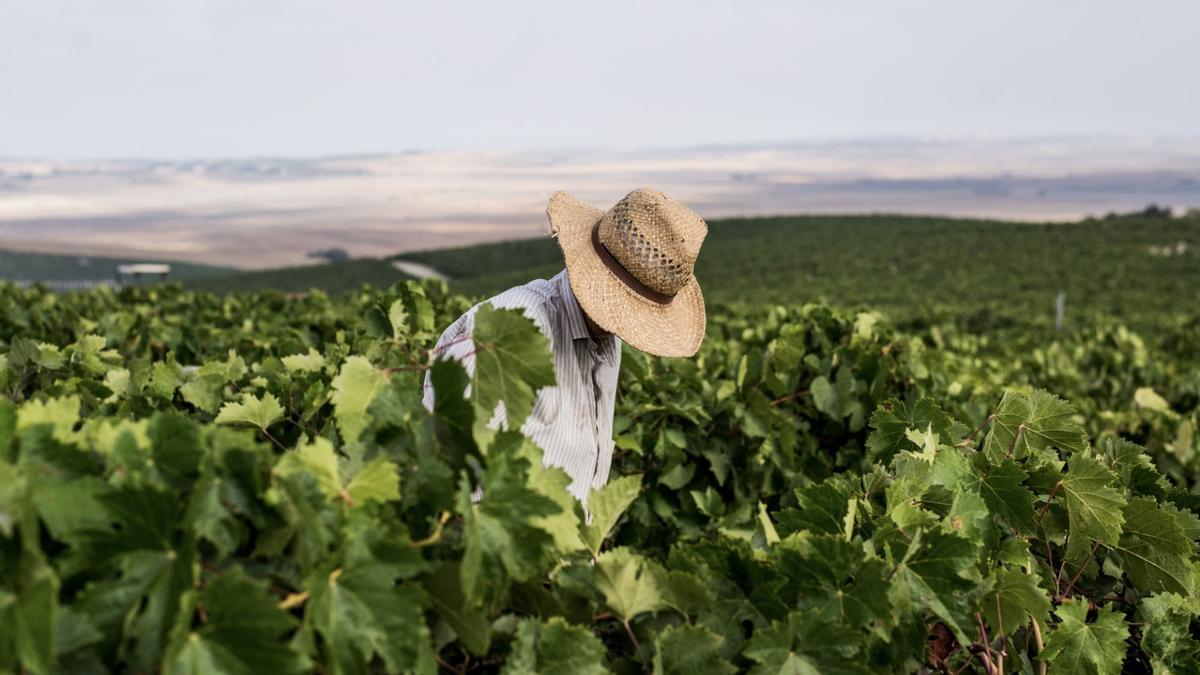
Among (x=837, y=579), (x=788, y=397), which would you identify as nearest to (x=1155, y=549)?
(x=837, y=579)

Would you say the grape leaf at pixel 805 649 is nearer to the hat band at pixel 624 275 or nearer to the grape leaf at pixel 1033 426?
the grape leaf at pixel 1033 426

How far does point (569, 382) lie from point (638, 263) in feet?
1.42

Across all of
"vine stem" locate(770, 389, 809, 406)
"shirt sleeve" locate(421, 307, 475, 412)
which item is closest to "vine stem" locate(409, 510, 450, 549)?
"shirt sleeve" locate(421, 307, 475, 412)

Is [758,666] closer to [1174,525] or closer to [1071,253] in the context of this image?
[1174,525]

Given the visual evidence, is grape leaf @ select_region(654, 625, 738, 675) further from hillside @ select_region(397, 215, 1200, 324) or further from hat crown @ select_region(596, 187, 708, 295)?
hillside @ select_region(397, 215, 1200, 324)

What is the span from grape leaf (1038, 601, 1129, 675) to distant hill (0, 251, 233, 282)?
88.3 m

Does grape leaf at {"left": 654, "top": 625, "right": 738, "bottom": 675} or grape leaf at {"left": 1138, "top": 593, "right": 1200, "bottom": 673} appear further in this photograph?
grape leaf at {"left": 1138, "top": 593, "right": 1200, "bottom": 673}

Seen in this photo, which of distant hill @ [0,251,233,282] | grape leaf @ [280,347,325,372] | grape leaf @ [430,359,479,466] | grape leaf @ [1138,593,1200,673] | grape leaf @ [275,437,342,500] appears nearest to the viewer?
grape leaf @ [275,437,342,500]

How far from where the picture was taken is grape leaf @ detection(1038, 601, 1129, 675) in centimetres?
172

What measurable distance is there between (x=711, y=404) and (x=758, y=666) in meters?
3.10

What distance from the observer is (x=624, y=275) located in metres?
2.61

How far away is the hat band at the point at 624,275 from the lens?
259 centimetres

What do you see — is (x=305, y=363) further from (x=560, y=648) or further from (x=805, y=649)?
(x=805, y=649)

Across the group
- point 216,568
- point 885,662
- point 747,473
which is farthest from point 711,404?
point 216,568
